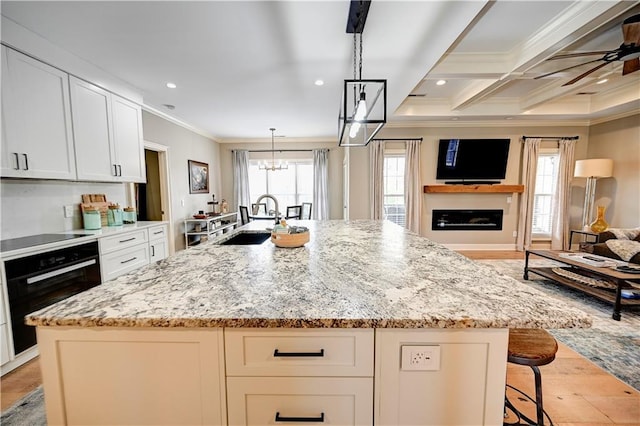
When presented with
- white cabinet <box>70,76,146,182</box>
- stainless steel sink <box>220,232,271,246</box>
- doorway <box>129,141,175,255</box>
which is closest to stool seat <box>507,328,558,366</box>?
stainless steel sink <box>220,232,271,246</box>

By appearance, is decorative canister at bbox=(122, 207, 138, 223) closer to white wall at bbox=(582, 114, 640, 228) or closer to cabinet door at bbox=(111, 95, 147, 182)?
cabinet door at bbox=(111, 95, 147, 182)

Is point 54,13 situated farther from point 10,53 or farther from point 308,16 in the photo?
point 308,16

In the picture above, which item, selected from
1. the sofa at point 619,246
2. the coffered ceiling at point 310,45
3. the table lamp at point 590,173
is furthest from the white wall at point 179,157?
the table lamp at point 590,173

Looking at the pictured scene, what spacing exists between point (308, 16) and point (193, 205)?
4.46 metres

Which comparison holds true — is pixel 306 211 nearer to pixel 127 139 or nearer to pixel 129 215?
pixel 129 215

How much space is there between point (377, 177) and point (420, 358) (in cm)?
475

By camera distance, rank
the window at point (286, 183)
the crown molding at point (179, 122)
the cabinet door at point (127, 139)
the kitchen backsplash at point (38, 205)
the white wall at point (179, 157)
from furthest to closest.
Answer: the window at point (286, 183) < the white wall at point (179, 157) < the crown molding at point (179, 122) < the cabinet door at point (127, 139) < the kitchen backsplash at point (38, 205)

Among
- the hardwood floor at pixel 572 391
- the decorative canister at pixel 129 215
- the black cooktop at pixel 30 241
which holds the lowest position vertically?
the hardwood floor at pixel 572 391

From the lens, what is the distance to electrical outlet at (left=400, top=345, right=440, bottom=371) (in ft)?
2.87

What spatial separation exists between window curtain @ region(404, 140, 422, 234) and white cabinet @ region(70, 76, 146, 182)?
454 centimetres

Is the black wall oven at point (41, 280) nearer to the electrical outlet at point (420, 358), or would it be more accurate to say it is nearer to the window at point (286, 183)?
the electrical outlet at point (420, 358)

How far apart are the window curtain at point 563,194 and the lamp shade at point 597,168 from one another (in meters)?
0.50

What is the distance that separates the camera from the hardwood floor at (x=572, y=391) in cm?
156

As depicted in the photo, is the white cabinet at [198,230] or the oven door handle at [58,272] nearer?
the oven door handle at [58,272]
